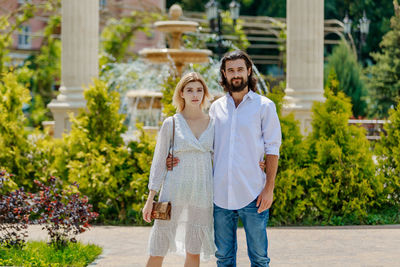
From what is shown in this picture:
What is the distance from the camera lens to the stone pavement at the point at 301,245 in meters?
6.71

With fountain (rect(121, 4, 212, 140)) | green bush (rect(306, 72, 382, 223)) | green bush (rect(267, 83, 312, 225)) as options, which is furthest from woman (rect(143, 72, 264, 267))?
fountain (rect(121, 4, 212, 140))

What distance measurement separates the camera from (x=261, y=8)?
139ft

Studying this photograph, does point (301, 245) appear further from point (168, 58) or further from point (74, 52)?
point (168, 58)

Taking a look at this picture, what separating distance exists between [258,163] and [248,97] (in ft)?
1.68

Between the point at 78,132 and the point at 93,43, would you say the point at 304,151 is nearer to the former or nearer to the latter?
the point at 78,132

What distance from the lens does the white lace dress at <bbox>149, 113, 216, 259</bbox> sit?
16.2 ft

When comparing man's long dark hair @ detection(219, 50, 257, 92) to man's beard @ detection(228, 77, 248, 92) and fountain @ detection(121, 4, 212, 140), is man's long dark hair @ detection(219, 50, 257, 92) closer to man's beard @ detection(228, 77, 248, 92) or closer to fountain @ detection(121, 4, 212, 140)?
man's beard @ detection(228, 77, 248, 92)

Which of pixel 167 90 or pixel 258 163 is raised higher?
pixel 167 90

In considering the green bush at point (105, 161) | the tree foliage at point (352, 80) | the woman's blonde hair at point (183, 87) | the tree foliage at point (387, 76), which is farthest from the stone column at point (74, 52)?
the tree foliage at point (387, 76)

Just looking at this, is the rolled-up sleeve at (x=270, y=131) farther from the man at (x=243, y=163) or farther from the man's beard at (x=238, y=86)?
the man's beard at (x=238, y=86)

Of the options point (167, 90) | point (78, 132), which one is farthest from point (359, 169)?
point (78, 132)

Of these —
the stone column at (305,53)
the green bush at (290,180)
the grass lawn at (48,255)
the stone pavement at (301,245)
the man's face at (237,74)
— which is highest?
the stone column at (305,53)

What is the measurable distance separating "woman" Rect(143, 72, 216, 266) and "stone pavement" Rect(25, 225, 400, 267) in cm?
164

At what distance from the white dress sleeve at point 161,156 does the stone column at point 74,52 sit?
7159 millimetres
